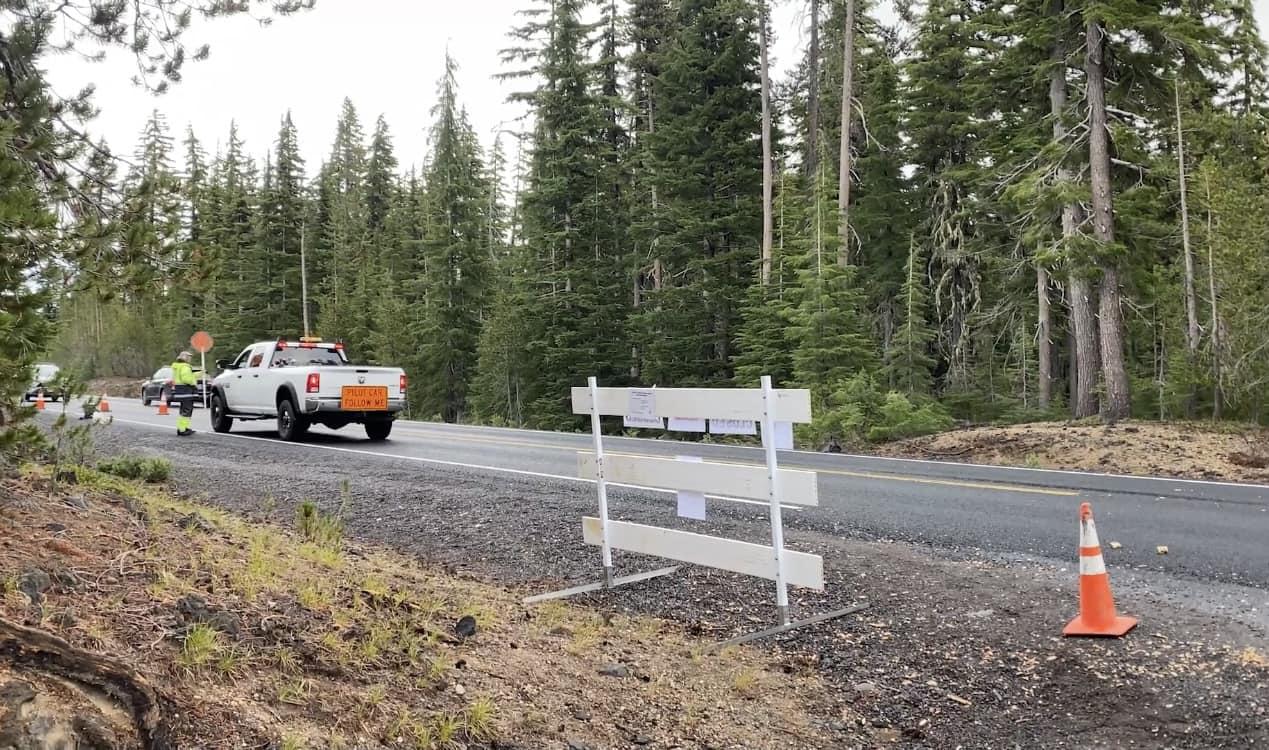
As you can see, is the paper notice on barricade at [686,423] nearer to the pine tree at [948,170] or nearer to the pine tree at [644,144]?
the pine tree at [948,170]

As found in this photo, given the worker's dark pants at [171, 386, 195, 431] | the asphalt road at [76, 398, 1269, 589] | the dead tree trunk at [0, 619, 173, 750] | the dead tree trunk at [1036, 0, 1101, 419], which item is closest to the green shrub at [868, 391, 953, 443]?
the asphalt road at [76, 398, 1269, 589]

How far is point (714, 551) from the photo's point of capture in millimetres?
5602

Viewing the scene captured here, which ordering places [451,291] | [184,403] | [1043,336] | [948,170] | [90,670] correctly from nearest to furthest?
[90,670] → [184,403] → [948,170] → [1043,336] → [451,291]

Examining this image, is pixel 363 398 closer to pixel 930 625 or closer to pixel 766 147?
pixel 930 625

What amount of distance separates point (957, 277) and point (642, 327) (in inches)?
416

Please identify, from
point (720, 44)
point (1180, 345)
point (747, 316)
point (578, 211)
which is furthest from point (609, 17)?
point (1180, 345)

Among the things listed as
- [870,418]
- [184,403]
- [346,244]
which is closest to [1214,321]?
[870,418]

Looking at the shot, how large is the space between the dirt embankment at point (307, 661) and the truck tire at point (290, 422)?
414 inches

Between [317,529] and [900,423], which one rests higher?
[900,423]

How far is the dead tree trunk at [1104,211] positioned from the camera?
1692cm

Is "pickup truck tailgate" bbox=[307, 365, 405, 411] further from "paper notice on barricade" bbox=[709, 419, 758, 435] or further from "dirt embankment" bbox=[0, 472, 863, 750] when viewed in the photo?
"paper notice on barricade" bbox=[709, 419, 758, 435]

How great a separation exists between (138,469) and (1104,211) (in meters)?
17.5

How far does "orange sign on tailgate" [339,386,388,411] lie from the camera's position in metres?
15.6

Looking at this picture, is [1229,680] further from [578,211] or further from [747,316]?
[578,211]
